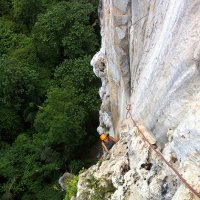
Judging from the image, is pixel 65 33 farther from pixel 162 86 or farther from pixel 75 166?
pixel 162 86

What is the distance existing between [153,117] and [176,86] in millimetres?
1375

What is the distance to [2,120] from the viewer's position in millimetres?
26188

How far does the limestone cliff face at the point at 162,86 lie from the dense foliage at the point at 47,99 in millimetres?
12627

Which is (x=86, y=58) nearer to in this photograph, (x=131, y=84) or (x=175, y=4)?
(x=131, y=84)

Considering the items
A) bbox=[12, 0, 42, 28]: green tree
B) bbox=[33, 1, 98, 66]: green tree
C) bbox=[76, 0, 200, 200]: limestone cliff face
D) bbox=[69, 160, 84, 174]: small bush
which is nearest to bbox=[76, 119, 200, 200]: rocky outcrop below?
bbox=[76, 0, 200, 200]: limestone cliff face

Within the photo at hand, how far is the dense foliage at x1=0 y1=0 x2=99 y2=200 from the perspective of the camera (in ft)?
78.4

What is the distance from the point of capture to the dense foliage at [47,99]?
78.4 ft

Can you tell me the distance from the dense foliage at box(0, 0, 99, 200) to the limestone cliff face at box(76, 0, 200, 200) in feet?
41.4

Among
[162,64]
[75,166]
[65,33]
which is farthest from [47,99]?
[162,64]

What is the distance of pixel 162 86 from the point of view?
8312 millimetres

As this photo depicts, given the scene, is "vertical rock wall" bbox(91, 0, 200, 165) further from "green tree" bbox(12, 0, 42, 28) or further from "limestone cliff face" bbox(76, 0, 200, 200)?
"green tree" bbox(12, 0, 42, 28)

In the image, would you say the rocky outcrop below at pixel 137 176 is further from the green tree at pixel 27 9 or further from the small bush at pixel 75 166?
the green tree at pixel 27 9

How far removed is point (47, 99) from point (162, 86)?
57.0ft

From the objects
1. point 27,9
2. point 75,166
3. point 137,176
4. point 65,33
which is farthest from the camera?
point 27,9
